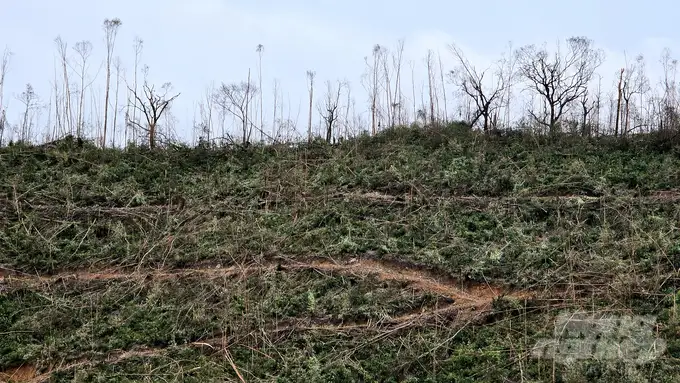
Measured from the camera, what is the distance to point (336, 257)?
7.57 metres

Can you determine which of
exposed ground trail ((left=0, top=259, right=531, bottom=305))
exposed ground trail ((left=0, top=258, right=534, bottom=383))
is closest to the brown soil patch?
exposed ground trail ((left=0, top=258, right=534, bottom=383))

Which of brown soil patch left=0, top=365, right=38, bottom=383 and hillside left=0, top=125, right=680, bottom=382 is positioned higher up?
hillside left=0, top=125, right=680, bottom=382

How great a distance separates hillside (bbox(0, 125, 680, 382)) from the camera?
572cm

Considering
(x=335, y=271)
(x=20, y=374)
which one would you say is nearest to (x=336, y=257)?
(x=335, y=271)

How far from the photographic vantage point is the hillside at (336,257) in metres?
5.72

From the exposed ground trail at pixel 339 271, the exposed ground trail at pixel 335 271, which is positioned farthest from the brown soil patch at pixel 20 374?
the exposed ground trail at pixel 339 271

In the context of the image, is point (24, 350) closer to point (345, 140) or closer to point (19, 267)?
point (19, 267)

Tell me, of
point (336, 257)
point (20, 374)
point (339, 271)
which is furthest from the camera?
point (336, 257)

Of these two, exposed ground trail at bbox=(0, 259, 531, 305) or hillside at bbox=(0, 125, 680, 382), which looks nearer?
hillside at bbox=(0, 125, 680, 382)

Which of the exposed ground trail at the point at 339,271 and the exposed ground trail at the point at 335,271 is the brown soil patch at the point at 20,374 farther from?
the exposed ground trail at the point at 339,271

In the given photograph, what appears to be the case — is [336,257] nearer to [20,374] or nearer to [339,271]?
[339,271]

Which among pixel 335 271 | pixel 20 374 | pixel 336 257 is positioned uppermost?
pixel 336 257

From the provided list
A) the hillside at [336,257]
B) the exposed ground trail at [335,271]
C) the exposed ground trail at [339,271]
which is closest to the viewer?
the hillside at [336,257]

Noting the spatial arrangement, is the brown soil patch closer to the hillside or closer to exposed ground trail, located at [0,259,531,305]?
the hillside
